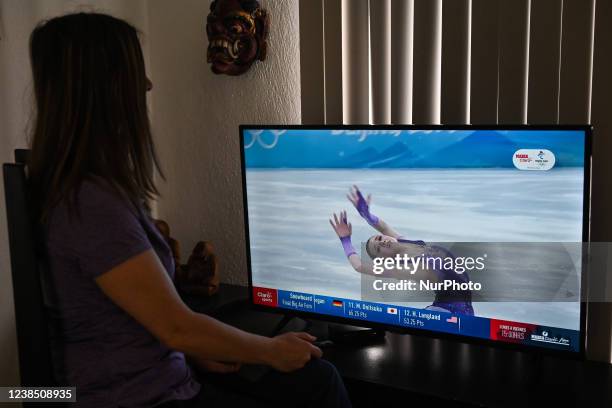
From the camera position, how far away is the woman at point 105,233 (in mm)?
1139

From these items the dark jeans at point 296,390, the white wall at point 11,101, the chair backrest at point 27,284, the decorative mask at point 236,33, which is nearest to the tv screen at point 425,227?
the decorative mask at point 236,33

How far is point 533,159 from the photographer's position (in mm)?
1663

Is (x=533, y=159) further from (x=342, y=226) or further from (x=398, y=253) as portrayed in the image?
(x=342, y=226)

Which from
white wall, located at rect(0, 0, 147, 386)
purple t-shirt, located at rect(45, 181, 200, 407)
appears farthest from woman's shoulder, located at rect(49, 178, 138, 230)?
white wall, located at rect(0, 0, 147, 386)

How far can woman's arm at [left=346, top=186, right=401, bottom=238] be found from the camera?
188 cm

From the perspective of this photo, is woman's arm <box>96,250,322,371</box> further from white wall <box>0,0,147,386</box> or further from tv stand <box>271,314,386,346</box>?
white wall <box>0,0,147,386</box>

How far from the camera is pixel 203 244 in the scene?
7.76 ft

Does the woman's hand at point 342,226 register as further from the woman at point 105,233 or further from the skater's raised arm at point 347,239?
the woman at point 105,233

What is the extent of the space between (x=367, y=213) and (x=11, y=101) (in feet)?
4.36

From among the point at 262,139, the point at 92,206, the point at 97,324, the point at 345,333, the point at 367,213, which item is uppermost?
the point at 262,139

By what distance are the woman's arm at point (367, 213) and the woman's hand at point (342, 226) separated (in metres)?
0.05

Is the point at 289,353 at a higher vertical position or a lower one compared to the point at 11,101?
lower

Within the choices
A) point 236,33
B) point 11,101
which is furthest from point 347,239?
point 11,101

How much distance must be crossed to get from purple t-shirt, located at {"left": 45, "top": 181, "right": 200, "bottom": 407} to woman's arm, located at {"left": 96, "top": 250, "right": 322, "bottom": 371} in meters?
0.04
